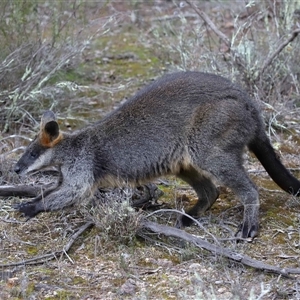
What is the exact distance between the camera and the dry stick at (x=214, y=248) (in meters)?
4.91

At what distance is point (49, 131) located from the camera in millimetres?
5891

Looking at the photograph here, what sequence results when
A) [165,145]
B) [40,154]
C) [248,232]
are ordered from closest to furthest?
1. [248,232]
2. [165,145]
3. [40,154]

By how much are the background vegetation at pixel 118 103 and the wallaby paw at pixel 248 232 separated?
0.07 meters

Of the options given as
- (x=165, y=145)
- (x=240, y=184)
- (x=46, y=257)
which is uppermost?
(x=165, y=145)

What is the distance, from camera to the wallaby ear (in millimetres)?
5844

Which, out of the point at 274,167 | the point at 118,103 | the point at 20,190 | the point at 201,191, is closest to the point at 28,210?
the point at 20,190

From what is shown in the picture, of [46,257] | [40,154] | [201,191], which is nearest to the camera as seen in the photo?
[46,257]

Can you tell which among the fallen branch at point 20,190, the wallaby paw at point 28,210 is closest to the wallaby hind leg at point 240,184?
the wallaby paw at point 28,210

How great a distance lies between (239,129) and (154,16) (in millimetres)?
6379

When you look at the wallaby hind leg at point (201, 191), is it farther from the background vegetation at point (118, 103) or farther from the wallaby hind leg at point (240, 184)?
the wallaby hind leg at point (240, 184)

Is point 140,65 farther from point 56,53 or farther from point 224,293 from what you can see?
point 224,293

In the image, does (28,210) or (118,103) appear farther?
(118,103)

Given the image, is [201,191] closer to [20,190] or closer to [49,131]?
[49,131]

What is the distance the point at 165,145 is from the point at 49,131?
38.5 inches
